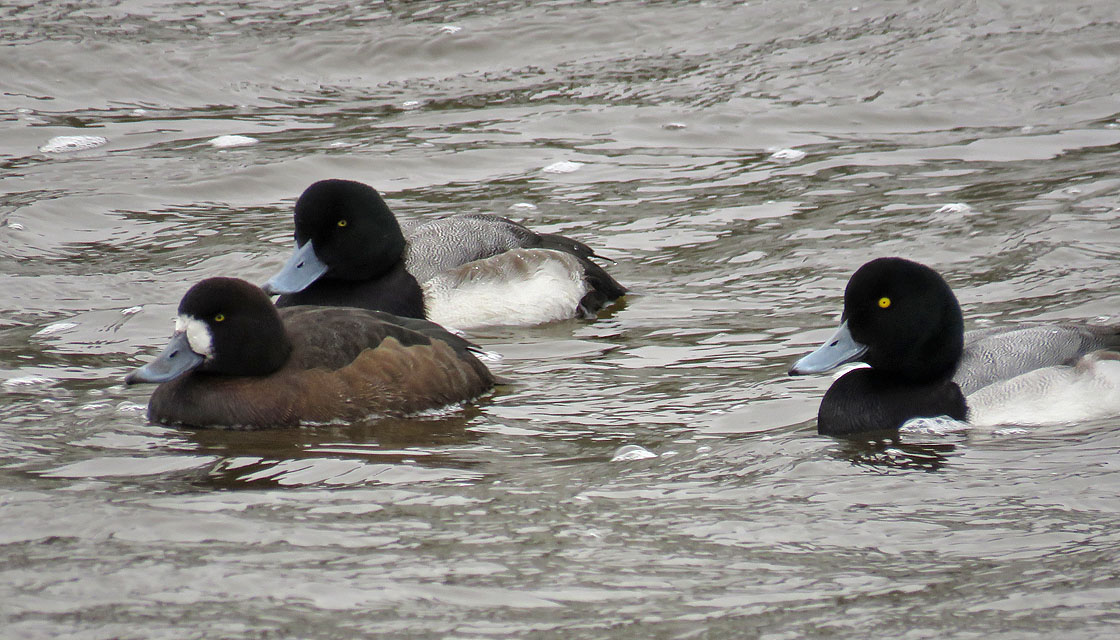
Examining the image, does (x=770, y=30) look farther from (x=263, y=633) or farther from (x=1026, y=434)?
(x=263, y=633)

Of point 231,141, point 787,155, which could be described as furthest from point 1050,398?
point 231,141

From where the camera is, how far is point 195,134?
37.4ft

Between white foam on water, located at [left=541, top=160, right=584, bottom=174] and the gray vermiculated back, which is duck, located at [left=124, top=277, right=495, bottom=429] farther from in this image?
white foam on water, located at [left=541, top=160, right=584, bottom=174]

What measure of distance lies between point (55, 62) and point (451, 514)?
9.30m

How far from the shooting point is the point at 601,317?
8086mm

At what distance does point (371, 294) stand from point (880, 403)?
2966 mm

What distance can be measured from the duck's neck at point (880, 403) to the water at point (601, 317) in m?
0.13

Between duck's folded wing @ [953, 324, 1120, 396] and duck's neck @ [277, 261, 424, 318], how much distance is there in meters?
2.92

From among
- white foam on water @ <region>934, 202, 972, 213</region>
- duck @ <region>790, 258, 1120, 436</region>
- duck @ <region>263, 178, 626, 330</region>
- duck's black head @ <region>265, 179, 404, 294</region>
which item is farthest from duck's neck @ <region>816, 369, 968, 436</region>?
white foam on water @ <region>934, 202, 972, 213</region>

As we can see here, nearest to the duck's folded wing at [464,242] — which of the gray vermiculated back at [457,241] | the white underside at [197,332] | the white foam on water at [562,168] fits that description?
the gray vermiculated back at [457,241]

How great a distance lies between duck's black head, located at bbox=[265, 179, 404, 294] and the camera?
25.2 ft

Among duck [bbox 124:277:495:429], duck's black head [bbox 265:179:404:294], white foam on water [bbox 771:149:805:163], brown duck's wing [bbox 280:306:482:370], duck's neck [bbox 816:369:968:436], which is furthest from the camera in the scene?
white foam on water [bbox 771:149:805:163]

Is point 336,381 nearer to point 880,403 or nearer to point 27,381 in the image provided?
point 27,381

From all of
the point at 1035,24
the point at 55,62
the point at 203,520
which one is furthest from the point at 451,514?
the point at 1035,24
